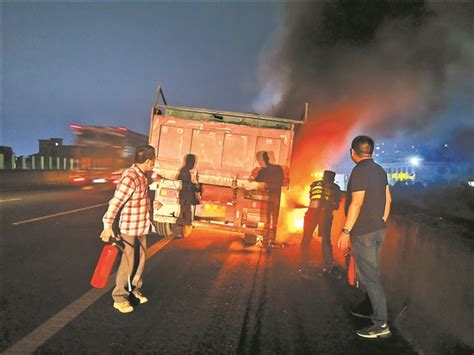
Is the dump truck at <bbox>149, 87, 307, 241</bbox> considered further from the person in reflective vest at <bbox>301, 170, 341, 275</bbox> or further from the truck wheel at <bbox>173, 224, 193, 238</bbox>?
the person in reflective vest at <bbox>301, 170, 341, 275</bbox>

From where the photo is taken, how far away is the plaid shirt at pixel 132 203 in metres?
3.81

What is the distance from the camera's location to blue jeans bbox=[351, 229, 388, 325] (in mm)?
3588

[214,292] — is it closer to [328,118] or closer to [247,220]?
[247,220]

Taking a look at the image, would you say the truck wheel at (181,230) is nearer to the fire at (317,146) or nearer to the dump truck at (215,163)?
the dump truck at (215,163)

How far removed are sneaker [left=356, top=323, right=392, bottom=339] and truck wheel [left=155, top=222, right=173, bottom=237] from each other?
511cm

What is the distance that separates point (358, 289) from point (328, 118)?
10958 millimetres

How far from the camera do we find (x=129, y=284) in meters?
4.07

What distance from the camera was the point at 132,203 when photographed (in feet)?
13.1

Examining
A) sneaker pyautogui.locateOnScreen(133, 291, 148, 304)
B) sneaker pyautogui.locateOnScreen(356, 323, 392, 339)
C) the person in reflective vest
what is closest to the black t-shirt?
sneaker pyautogui.locateOnScreen(356, 323, 392, 339)

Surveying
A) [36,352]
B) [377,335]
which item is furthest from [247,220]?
[36,352]

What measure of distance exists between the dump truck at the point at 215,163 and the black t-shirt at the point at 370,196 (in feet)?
11.8

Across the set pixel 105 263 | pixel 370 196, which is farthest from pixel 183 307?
pixel 370 196

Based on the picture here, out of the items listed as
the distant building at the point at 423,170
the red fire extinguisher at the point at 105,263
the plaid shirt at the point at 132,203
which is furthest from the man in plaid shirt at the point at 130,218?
the distant building at the point at 423,170

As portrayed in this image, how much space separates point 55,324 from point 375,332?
3.01m
